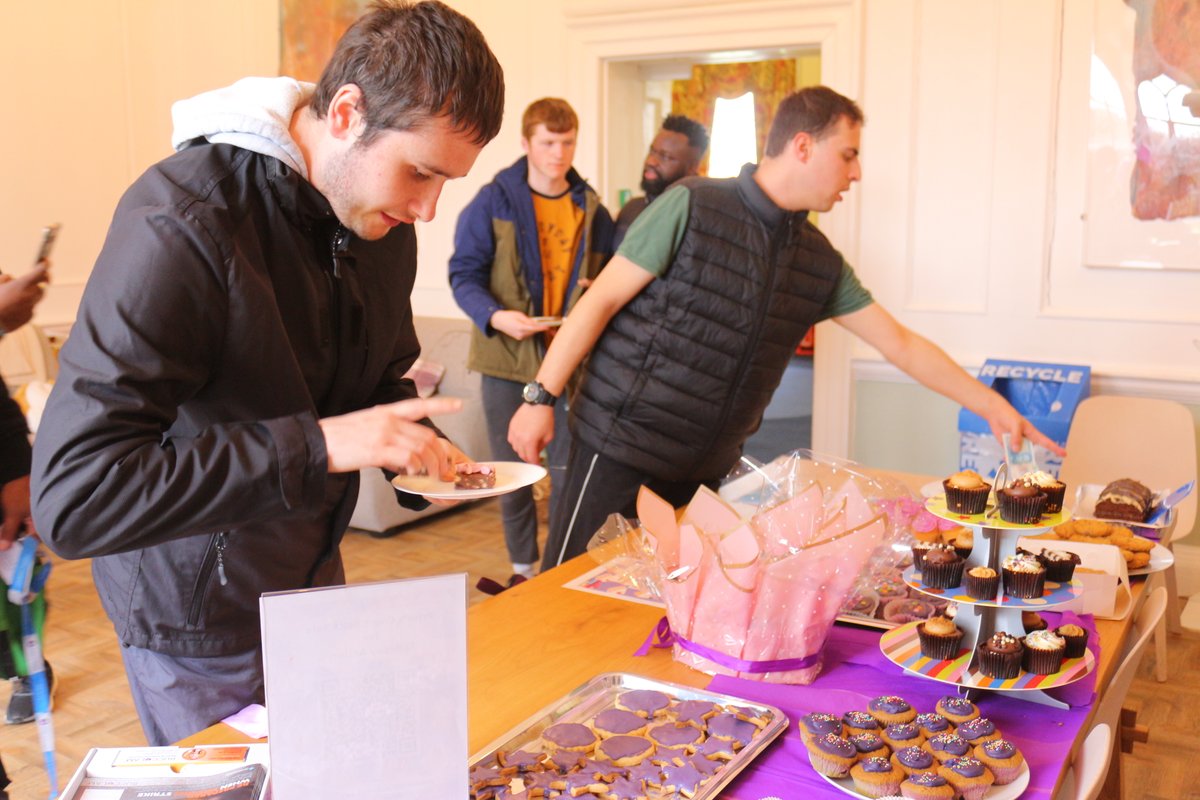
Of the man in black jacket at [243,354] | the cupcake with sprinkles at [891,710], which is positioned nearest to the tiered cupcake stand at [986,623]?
the cupcake with sprinkles at [891,710]

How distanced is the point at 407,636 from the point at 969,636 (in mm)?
861

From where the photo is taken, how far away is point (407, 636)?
0.94 meters

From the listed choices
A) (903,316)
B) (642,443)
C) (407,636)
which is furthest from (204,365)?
(903,316)

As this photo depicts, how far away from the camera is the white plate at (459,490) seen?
147 centimetres

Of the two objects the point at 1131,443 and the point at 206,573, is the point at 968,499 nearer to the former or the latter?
the point at 206,573

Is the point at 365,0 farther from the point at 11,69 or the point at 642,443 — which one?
the point at 642,443

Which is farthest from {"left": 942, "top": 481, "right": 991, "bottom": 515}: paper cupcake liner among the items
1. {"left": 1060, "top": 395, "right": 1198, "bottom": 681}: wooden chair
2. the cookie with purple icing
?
{"left": 1060, "top": 395, "right": 1198, "bottom": 681}: wooden chair

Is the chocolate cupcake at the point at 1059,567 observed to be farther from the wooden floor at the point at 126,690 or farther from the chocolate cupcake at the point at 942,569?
the wooden floor at the point at 126,690

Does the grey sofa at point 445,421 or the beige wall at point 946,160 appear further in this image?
the grey sofa at point 445,421

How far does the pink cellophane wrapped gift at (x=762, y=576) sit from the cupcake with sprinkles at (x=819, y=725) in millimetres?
168

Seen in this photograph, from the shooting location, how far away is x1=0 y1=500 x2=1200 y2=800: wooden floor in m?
2.72

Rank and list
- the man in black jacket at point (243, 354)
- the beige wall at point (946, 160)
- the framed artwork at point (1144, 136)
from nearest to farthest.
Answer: the man in black jacket at point (243, 354), the framed artwork at point (1144, 136), the beige wall at point (946, 160)

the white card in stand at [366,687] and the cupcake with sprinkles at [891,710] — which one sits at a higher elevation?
the white card in stand at [366,687]

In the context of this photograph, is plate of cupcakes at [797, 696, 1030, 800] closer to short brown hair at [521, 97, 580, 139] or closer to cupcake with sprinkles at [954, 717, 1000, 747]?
cupcake with sprinkles at [954, 717, 1000, 747]
